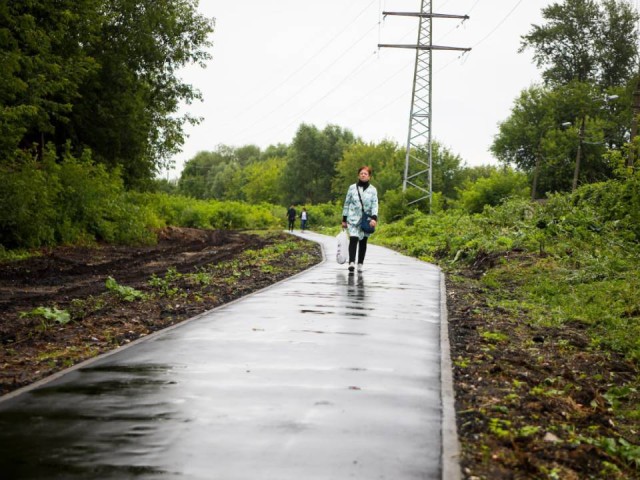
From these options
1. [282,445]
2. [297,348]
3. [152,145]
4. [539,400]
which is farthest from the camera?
[152,145]

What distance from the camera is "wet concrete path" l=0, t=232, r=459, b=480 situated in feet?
12.4

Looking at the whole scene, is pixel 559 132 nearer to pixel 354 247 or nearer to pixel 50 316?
pixel 354 247

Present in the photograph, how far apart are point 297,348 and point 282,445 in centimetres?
281

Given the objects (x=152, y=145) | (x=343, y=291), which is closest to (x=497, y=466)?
(x=343, y=291)

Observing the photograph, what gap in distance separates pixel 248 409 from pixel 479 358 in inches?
117

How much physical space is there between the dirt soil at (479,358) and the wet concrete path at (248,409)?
282mm

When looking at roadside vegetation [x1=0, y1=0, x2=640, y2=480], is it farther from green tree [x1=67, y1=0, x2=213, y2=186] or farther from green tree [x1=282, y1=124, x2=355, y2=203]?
green tree [x1=282, y1=124, x2=355, y2=203]

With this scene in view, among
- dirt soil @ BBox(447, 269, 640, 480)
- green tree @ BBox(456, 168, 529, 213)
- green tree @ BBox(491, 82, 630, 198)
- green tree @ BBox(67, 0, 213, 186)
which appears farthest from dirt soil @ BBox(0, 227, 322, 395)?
green tree @ BBox(491, 82, 630, 198)

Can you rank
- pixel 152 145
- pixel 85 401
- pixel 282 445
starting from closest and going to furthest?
pixel 282 445
pixel 85 401
pixel 152 145

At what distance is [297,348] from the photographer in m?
6.87

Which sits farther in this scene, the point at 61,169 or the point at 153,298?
the point at 61,169

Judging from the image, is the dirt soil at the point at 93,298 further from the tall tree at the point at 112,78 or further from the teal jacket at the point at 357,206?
the tall tree at the point at 112,78

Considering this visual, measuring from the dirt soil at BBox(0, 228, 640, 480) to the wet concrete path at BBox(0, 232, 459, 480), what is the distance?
0.93 ft

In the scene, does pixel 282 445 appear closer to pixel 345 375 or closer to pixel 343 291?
pixel 345 375
